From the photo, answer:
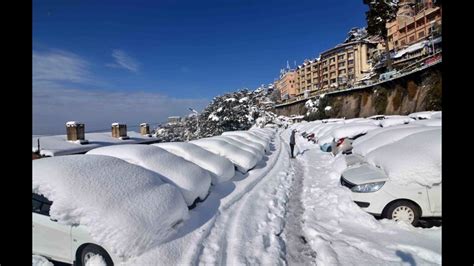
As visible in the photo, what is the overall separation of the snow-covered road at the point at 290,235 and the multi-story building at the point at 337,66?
59.6m

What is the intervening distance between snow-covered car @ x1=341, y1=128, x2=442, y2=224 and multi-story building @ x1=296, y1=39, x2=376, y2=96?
59172 millimetres

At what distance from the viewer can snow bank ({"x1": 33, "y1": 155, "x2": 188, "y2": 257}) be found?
3.59 metres

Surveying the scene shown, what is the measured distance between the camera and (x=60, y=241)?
3660 mm

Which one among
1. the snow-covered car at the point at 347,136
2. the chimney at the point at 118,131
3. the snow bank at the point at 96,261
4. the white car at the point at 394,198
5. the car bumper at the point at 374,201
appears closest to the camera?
the snow bank at the point at 96,261

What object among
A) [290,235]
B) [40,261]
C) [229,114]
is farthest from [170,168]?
[229,114]

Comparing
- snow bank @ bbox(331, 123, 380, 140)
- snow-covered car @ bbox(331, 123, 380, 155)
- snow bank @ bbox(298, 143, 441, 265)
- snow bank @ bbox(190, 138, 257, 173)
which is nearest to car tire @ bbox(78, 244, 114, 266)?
snow bank @ bbox(298, 143, 441, 265)

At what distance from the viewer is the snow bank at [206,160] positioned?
779cm

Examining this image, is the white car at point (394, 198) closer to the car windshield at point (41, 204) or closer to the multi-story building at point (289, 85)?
the car windshield at point (41, 204)

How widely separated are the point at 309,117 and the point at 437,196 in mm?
47544

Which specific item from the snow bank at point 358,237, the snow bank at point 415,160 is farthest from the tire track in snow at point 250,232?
the snow bank at point 415,160

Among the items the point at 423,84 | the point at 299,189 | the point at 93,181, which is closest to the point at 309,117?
the point at 423,84

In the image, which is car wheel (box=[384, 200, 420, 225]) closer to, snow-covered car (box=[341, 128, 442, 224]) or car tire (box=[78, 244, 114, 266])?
snow-covered car (box=[341, 128, 442, 224])
